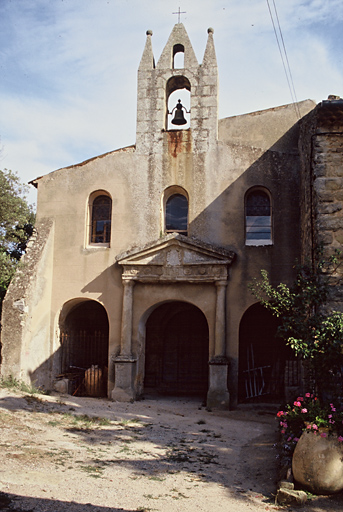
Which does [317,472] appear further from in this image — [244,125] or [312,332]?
[244,125]

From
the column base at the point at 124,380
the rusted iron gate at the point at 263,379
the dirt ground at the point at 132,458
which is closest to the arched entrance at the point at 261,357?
the rusted iron gate at the point at 263,379

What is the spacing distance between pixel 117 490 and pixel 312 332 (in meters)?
3.44

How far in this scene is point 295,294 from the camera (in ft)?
27.0

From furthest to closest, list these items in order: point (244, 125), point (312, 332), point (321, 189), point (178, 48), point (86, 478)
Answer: point (244, 125) → point (178, 48) → point (321, 189) → point (312, 332) → point (86, 478)

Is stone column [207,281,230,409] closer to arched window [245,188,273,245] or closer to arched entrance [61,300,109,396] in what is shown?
arched window [245,188,273,245]

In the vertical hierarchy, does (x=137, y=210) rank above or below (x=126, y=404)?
above

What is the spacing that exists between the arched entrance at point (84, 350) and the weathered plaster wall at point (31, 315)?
0.82 meters

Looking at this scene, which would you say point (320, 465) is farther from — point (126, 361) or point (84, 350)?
point (84, 350)

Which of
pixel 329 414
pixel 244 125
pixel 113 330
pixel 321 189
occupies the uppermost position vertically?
pixel 244 125

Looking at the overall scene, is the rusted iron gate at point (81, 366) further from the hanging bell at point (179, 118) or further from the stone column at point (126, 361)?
the hanging bell at point (179, 118)

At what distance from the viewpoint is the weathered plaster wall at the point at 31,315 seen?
13219mm

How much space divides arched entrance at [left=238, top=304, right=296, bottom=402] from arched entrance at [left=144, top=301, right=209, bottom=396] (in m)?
1.54

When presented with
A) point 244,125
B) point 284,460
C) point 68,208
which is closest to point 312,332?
point 284,460

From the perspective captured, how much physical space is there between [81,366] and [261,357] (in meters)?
5.44
